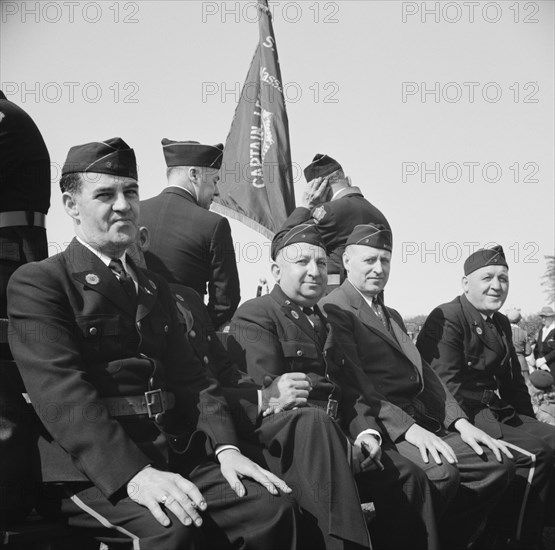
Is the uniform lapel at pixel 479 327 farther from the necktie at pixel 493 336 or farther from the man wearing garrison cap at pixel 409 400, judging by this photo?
the man wearing garrison cap at pixel 409 400

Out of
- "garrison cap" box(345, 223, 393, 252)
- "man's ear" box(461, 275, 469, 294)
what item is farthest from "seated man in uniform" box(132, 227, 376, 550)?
"man's ear" box(461, 275, 469, 294)

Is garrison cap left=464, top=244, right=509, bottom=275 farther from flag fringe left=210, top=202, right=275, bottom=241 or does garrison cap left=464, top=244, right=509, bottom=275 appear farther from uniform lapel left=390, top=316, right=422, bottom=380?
flag fringe left=210, top=202, right=275, bottom=241

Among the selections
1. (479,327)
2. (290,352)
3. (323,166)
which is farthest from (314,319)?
(323,166)

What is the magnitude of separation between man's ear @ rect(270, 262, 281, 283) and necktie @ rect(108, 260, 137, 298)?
1228mm

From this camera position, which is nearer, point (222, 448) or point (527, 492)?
point (222, 448)

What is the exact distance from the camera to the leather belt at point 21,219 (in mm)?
3189

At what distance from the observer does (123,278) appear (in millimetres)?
2967

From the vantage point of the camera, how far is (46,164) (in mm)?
3402

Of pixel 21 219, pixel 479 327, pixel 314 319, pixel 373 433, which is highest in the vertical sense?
pixel 21 219

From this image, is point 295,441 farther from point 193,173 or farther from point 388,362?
point 193,173

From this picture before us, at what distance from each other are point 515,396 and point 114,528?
3.41 m

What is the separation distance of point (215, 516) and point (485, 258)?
123 inches

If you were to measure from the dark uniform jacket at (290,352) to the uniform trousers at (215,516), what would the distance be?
0.91m

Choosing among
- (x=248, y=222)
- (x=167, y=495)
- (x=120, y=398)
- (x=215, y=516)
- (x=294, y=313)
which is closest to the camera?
(x=167, y=495)
